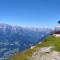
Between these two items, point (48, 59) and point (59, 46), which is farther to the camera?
point (59, 46)

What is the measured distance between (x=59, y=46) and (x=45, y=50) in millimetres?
1693

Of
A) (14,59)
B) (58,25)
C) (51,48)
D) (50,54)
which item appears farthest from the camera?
(58,25)

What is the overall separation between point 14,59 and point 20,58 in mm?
395

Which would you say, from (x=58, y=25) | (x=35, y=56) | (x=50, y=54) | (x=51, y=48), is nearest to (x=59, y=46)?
(x=51, y=48)

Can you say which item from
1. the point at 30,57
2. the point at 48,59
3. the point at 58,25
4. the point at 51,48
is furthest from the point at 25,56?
the point at 58,25

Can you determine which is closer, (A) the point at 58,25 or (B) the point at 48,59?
(B) the point at 48,59

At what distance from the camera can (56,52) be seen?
55.5 ft

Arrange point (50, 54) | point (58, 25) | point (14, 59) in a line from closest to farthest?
point (14, 59) < point (50, 54) < point (58, 25)

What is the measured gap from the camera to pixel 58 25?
108 feet

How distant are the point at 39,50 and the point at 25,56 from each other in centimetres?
165

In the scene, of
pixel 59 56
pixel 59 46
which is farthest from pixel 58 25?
pixel 59 56

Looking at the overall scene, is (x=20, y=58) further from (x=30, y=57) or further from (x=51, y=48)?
(x=51, y=48)

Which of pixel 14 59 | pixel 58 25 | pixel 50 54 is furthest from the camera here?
pixel 58 25

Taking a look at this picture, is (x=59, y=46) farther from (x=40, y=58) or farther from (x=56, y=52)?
(x=40, y=58)
